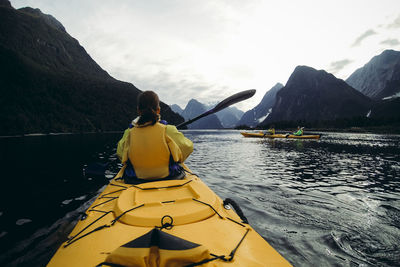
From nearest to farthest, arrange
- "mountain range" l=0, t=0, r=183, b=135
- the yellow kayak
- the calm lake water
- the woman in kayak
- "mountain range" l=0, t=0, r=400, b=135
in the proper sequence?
the yellow kayak
the woman in kayak
the calm lake water
"mountain range" l=0, t=0, r=183, b=135
"mountain range" l=0, t=0, r=400, b=135

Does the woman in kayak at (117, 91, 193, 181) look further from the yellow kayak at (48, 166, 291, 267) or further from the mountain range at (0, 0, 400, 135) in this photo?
→ the mountain range at (0, 0, 400, 135)

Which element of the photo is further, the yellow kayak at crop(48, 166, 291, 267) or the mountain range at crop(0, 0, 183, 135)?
the mountain range at crop(0, 0, 183, 135)

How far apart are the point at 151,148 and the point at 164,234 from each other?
6.57 ft

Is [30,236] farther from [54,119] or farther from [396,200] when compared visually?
[54,119]

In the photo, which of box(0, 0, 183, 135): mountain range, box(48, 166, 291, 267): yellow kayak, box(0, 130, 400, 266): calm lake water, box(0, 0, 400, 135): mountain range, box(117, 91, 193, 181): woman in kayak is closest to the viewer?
box(48, 166, 291, 267): yellow kayak

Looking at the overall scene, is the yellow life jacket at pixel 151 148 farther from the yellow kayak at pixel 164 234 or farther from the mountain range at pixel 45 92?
the mountain range at pixel 45 92

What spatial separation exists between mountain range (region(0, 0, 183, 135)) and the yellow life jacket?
266 feet

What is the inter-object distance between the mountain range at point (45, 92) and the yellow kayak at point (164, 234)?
81.6 meters

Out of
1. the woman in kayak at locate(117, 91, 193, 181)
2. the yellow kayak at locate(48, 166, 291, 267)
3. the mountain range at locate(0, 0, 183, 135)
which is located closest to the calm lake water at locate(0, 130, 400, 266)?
the yellow kayak at locate(48, 166, 291, 267)

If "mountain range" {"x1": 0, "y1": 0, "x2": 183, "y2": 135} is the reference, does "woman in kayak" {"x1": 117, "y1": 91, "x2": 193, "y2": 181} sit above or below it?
below

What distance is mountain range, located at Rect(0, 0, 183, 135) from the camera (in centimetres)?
7794

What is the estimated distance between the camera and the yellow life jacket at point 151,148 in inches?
133

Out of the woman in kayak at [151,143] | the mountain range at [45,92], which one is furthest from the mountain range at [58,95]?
the woman in kayak at [151,143]

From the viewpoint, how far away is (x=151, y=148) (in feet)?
11.2
